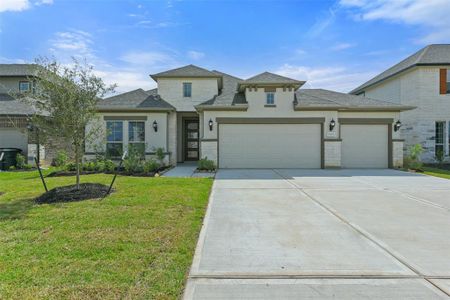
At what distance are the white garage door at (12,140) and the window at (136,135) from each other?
625cm

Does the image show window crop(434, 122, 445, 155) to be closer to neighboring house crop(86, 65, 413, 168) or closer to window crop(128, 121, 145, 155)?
neighboring house crop(86, 65, 413, 168)

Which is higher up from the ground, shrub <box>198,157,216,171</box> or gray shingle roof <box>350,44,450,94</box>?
gray shingle roof <box>350,44,450,94</box>

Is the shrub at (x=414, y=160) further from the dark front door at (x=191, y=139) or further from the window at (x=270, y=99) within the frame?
the dark front door at (x=191, y=139)

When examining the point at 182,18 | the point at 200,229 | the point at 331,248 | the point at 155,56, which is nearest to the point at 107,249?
the point at 200,229

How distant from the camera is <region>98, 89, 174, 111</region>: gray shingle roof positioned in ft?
46.9

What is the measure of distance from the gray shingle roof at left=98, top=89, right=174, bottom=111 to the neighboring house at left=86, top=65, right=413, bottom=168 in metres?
0.05

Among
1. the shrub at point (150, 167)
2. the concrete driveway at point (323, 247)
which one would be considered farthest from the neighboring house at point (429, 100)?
the shrub at point (150, 167)

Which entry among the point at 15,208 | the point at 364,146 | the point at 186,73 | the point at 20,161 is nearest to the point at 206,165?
the point at 186,73

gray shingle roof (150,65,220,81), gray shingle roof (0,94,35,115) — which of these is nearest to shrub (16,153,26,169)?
gray shingle roof (0,94,35,115)

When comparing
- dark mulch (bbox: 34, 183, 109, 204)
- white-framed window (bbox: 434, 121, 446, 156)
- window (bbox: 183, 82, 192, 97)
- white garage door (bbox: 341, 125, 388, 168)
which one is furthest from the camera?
white-framed window (bbox: 434, 121, 446, 156)

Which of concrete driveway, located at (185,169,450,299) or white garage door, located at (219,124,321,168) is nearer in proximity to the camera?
concrete driveway, located at (185,169,450,299)

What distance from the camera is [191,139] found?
1800 cm

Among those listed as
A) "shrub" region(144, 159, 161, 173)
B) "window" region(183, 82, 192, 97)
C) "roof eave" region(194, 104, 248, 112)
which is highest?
"window" region(183, 82, 192, 97)

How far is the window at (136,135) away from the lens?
47.4ft
